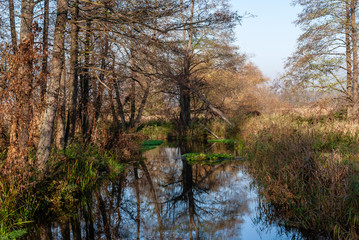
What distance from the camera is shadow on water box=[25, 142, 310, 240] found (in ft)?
16.5

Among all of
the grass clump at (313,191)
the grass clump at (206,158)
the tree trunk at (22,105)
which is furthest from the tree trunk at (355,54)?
the tree trunk at (22,105)

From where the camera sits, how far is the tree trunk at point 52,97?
19.9 feet

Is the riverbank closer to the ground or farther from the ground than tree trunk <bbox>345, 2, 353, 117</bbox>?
closer to the ground

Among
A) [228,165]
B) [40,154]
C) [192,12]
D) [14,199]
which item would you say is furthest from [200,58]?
[14,199]

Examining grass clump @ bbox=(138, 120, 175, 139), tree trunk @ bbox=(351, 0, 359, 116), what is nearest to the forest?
tree trunk @ bbox=(351, 0, 359, 116)

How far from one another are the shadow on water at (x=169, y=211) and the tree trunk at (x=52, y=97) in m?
1.25

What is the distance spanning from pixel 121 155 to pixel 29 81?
5.99 meters

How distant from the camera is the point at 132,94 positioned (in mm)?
17000

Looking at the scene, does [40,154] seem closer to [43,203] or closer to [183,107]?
[43,203]

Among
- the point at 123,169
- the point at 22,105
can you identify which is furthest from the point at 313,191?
the point at 123,169

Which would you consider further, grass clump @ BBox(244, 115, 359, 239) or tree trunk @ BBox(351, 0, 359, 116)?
tree trunk @ BBox(351, 0, 359, 116)

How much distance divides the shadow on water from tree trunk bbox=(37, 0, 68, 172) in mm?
1248

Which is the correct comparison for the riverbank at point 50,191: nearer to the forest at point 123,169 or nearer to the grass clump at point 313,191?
the forest at point 123,169

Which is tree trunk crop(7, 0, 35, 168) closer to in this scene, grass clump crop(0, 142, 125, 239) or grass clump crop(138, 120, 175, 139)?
grass clump crop(0, 142, 125, 239)
